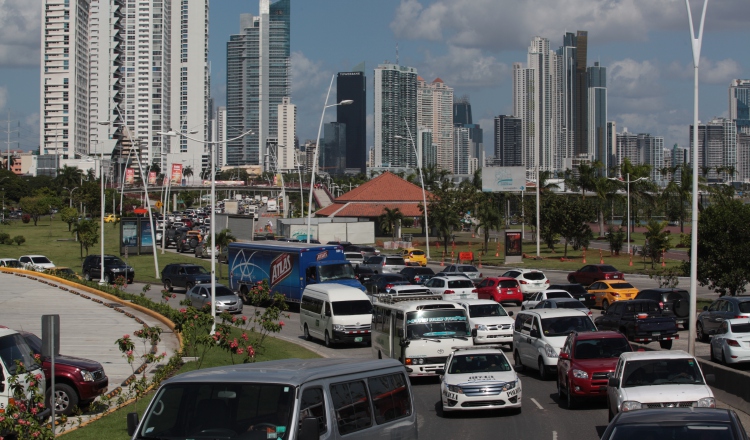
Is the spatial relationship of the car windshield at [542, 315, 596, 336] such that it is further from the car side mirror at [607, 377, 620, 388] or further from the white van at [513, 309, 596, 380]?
the car side mirror at [607, 377, 620, 388]

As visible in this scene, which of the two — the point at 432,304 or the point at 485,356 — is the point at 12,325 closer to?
the point at 432,304

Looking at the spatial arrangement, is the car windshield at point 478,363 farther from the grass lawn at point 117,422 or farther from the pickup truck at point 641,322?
the pickup truck at point 641,322

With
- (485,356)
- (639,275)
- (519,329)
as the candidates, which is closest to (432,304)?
(519,329)

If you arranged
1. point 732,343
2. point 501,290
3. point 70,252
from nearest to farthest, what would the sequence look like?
point 732,343 < point 501,290 < point 70,252

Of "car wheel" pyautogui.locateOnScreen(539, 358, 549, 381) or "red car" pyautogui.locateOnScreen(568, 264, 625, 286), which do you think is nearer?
"car wheel" pyautogui.locateOnScreen(539, 358, 549, 381)

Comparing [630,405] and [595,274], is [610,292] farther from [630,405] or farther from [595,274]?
[630,405]

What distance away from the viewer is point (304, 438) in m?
7.75

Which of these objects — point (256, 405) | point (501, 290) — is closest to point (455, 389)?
point (256, 405)

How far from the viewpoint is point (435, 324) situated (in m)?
22.5

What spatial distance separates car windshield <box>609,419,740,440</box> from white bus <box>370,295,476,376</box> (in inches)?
549

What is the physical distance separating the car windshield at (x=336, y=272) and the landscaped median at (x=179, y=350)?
114 inches

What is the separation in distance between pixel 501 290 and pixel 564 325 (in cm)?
1873

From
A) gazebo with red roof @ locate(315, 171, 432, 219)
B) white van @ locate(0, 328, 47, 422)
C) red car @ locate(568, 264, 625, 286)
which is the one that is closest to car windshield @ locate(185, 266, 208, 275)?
red car @ locate(568, 264, 625, 286)

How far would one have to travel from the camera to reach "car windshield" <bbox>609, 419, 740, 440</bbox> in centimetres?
790
